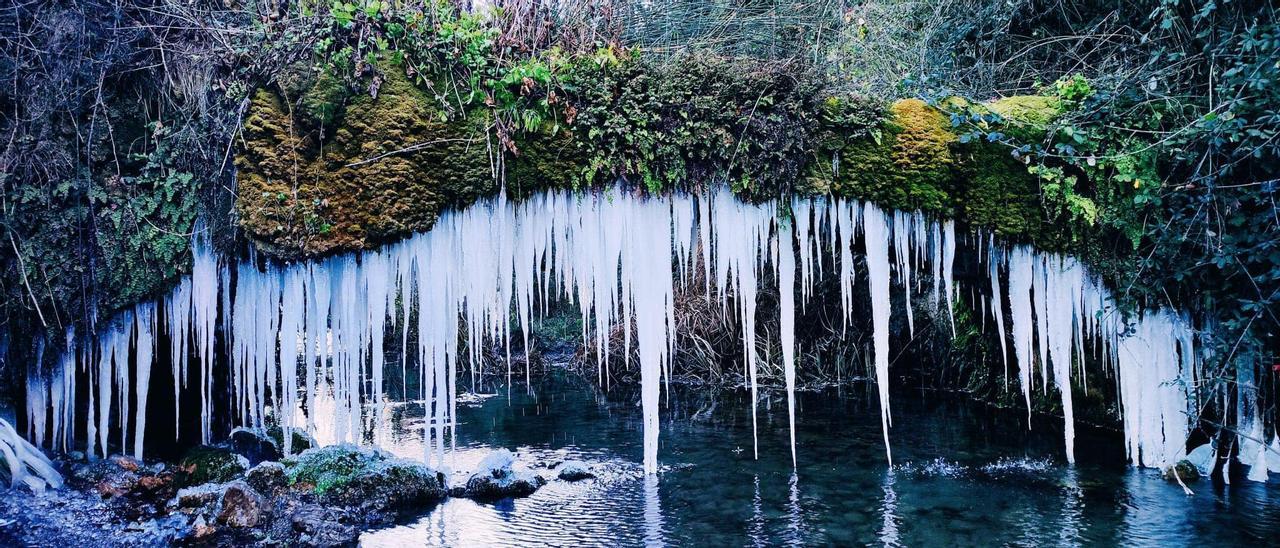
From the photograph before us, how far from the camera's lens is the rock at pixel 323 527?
23.0ft

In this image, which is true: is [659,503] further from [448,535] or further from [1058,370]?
[1058,370]

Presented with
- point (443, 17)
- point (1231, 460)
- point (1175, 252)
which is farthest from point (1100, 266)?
point (443, 17)

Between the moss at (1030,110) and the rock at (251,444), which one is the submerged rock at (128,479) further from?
the moss at (1030,110)

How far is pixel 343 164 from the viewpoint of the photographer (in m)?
6.39

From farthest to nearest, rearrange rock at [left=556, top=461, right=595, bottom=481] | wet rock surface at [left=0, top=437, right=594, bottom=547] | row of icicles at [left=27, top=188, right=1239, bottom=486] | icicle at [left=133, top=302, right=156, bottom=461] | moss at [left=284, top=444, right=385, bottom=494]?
1. rock at [left=556, top=461, right=595, bottom=481]
2. moss at [left=284, top=444, right=385, bottom=494]
3. icicle at [left=133, top=302, right=156, bottom=461]
4. wet rock surface at [left=0, top=437, right=594, bottom=547]
5. row of icicles at [left=27, top=188, right=1239, bottom=486]

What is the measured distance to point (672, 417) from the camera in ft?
40.4

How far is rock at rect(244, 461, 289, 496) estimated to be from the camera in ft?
25.8

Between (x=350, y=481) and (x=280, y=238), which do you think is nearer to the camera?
(x=280, y=238)

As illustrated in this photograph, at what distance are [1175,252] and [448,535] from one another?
630 centimetres

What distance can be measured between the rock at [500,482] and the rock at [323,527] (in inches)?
51.5

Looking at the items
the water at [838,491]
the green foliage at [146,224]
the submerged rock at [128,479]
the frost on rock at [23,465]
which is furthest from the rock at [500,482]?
the frost on rock at [23,465]

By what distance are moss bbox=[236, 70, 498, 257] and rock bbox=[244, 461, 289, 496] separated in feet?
8.61

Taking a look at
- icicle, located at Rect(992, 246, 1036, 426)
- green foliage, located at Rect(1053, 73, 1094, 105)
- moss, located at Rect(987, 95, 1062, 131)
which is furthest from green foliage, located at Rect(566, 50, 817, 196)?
icicle, located at Rect(992, 246, 1036, 426)

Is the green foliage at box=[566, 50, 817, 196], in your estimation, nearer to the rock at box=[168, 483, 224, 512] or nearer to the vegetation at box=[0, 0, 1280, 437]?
the vegetation at box=[0, 0, 1280, 437]
